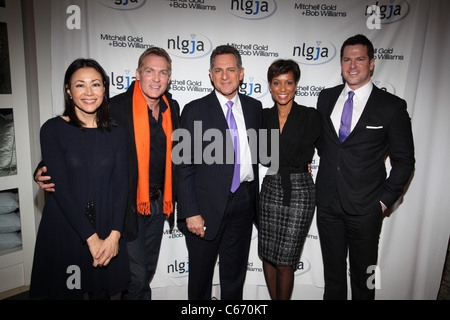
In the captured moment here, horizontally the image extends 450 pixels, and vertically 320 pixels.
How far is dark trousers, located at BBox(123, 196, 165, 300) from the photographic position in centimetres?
214

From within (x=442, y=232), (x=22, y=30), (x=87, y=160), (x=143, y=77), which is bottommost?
(x=442, y=232)

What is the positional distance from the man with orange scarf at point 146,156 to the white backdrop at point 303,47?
2.18ft

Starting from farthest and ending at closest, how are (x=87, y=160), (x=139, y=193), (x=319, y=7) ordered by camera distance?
1. (x=319, y=7)
2. (x=139, y=193)
3. (x=87, y=160)

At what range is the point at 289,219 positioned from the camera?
2242mm

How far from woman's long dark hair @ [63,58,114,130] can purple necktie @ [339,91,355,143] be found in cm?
170

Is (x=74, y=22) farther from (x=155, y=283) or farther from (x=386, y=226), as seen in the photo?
(x=386, y=226)

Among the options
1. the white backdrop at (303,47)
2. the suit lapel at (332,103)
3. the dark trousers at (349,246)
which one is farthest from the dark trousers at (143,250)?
the suit lapel at (332,103)

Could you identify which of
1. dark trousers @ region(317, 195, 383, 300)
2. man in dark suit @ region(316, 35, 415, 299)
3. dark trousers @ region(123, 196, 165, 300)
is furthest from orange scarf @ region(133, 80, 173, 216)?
dark trousers @ region(317, 195, 383, 300)

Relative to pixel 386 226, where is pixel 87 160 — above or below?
above

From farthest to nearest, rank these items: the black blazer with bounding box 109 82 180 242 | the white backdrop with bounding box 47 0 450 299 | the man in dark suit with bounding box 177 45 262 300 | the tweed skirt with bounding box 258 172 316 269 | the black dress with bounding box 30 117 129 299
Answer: the white backdrop with bounding box 47 0 450 299, the tweed skirt with bounding box 258 172 316 269, the man in dark suit with bounding box 177 45 262 300, the black blazer with bounding box 109 82 180 242, the black dress with bounding box 30 117 129 299

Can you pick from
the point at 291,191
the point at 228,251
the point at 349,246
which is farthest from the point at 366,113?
the point at 228,251

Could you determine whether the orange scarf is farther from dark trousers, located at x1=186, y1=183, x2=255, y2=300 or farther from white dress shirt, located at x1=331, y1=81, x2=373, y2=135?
white dress shirt, located at x1=331, y1=81, x2=373, y2=135
